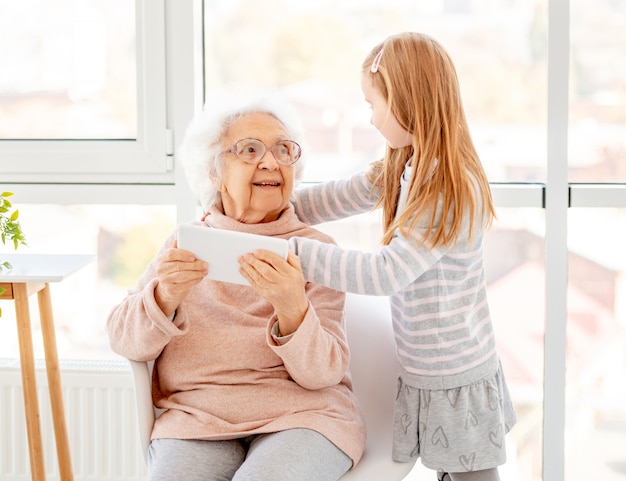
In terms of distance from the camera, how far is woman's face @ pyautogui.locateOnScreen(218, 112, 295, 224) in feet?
6.46

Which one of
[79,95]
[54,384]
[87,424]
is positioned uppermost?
[79,95]

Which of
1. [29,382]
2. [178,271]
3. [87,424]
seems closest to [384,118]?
[178,271]

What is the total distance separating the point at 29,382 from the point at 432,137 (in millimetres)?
1214

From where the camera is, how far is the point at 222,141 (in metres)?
2.01

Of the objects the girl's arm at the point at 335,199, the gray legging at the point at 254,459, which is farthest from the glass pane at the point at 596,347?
the gray legging at the point at 254,459

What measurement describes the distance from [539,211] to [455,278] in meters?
0.80

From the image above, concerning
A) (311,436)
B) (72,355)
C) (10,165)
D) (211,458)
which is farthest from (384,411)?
A: (10,165)

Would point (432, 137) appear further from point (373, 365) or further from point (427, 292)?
point (373, 365)

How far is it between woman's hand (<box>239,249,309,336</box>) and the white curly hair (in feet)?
1.14

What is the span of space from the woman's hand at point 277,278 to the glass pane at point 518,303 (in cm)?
90

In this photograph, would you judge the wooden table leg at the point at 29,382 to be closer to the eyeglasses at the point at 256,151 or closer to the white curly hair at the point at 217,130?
the white curly hair at the point at 217,130

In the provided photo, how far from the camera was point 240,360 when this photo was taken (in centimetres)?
189

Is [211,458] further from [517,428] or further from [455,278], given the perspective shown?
[517,428]

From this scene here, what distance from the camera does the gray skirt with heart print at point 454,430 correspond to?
1877 mm
